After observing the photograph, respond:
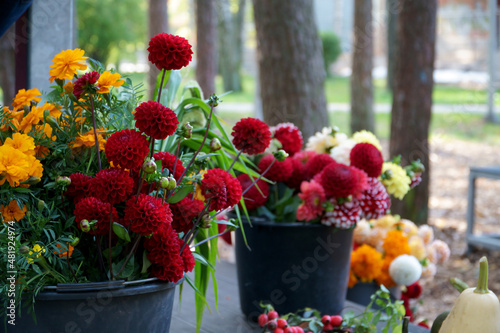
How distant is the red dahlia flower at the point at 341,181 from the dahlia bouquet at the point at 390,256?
0.52 m

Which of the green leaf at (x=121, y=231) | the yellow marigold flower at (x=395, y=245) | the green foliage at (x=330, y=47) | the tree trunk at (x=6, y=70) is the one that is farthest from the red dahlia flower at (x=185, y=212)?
the green foliage at (x=330, y=47)

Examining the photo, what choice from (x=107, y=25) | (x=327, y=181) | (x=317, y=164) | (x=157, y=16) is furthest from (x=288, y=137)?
(x=107, y=25)

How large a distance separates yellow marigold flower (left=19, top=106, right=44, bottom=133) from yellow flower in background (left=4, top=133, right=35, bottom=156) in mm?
73

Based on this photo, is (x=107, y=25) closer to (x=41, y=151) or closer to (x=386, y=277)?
(x=386, y=277)

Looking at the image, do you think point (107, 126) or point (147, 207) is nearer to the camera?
point (147, 207)

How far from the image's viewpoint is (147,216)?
0.80 m

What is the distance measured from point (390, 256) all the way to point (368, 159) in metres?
0.61

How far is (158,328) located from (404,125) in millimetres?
3348

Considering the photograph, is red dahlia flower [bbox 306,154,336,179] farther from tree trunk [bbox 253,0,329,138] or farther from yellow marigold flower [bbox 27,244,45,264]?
tree trunk [bbox 253,0,329,138]

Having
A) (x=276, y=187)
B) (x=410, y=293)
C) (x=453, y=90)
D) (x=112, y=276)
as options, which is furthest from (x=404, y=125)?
(x=453, y=90)

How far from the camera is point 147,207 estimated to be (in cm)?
80

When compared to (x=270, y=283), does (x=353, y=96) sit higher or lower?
higher

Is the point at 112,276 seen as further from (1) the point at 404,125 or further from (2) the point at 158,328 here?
(1) the point at 404,125

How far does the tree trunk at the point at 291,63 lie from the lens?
111 inches
